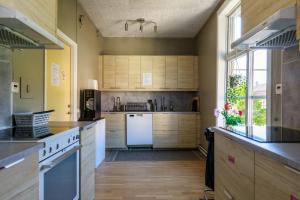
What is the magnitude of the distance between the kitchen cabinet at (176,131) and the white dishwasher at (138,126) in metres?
0.17

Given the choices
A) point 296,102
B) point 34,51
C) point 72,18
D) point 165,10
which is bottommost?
point 296,102

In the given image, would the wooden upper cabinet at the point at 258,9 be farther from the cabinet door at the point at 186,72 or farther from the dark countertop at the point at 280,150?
the cabinet door at the point at 186,72

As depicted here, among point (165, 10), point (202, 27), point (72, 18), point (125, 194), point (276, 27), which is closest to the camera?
point (276, 27)

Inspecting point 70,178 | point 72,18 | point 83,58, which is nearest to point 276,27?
point 70,178

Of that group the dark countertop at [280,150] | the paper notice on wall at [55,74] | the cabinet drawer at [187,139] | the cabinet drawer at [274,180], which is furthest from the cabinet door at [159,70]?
the cabinet drawer at [274,180]

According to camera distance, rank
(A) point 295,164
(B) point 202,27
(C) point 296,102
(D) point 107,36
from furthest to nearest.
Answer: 1. (D) point 107,36
2. (B) point 202,27
3. (C) point 296,102
4. (A) point 295,164

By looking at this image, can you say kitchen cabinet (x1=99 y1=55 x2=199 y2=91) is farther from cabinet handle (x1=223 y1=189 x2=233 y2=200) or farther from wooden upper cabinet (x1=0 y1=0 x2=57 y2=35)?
cabinet handle (x1=223 y1=189 x2=233 y2=200)

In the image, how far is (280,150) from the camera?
1188 millimetres

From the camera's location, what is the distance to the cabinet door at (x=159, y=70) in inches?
229

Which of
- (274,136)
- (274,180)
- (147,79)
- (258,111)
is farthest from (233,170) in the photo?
(147,79)

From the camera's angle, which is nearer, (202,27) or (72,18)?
(72,18)

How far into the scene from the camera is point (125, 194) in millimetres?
2982

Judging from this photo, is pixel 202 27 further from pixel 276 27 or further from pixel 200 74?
pixel 276 27

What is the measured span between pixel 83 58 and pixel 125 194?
2.47 m
